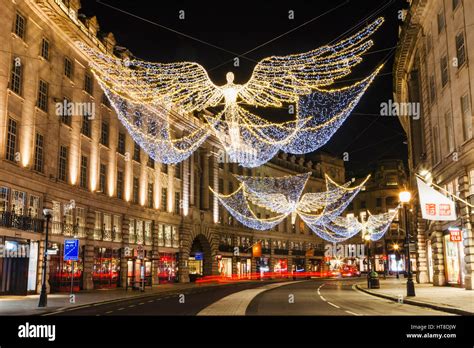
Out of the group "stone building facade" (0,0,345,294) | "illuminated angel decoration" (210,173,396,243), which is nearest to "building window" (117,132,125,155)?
"stone building facade" (0,0,345,294)

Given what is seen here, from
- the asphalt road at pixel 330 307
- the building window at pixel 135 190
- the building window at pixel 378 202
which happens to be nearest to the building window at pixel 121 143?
the building window at pixel 135 190

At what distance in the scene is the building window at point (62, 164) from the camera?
125 feet

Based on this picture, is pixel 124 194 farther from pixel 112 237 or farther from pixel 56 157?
pixel 56 157

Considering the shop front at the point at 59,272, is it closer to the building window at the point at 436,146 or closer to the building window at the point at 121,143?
the building window at the point at 121,143

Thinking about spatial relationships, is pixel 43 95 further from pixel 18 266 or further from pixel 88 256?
pixel 88 256

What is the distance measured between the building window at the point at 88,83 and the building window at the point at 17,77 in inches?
344

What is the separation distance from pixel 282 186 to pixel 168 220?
34.1 m

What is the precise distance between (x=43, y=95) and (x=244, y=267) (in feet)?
154

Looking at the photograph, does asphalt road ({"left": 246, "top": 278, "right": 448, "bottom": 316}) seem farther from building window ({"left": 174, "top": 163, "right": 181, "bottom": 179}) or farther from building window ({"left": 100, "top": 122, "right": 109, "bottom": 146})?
Answer: building window ({"left": 174, "top": 163, "right": 181, "bottom": 179})

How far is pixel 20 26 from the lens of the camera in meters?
33.8

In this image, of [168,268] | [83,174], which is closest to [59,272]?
[83,174]

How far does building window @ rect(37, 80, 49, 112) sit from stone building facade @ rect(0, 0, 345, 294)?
0.25 ft

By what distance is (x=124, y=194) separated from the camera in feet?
158
